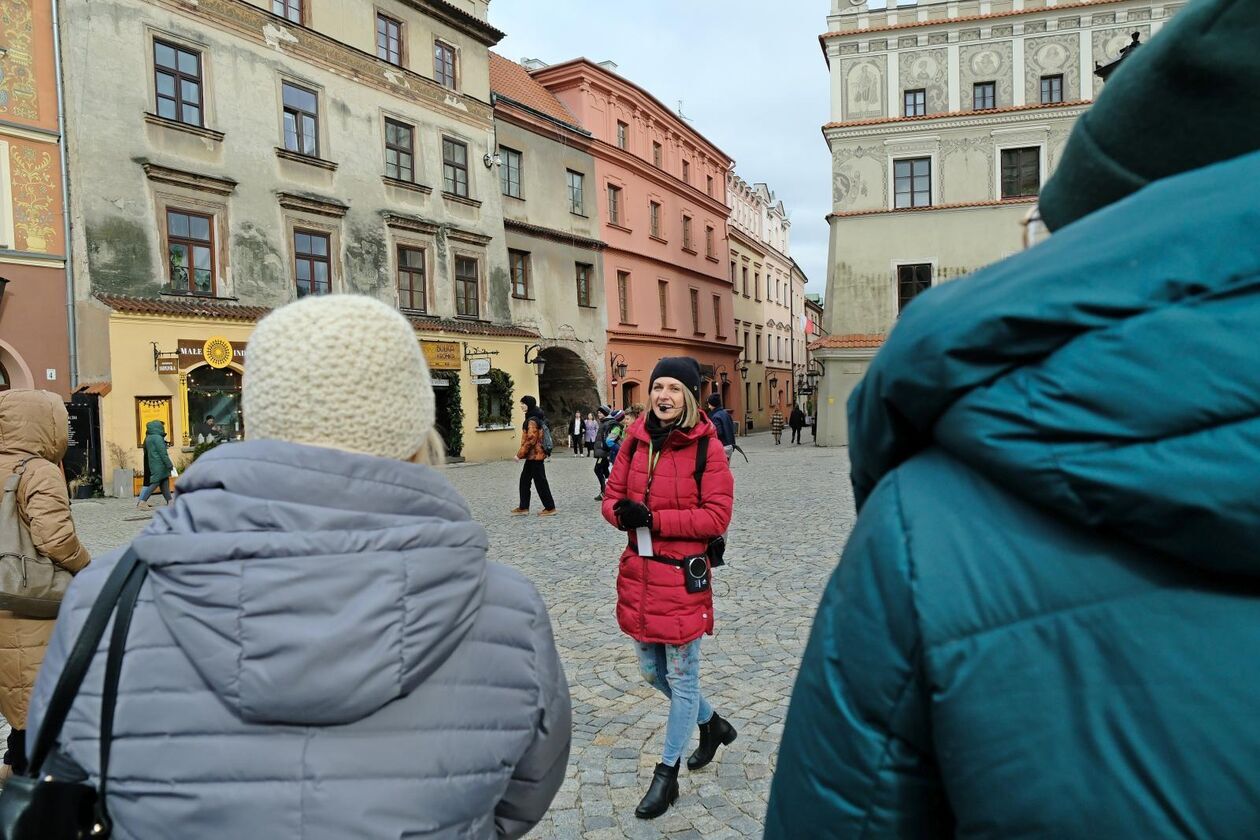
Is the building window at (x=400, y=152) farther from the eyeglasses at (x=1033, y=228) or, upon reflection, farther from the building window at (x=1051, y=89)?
the eyeglasses at (x=1033, y=228)

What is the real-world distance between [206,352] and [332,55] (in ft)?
29.8

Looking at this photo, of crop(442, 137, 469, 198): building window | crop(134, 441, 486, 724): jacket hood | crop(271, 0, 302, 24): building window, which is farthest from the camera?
crop(442, 137, 469, 198): building window

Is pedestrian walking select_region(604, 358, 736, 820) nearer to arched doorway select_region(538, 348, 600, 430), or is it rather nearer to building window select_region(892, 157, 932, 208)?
arched doorway select_region(538, 348, 600, 430)

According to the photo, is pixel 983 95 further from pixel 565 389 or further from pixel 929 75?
pixel 565 389

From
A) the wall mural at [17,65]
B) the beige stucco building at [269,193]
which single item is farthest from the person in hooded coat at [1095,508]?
the wall mural at [17,65]

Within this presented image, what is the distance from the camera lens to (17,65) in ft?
52.9

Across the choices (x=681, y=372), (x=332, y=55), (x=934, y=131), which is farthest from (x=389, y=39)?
(x=681, y=372)

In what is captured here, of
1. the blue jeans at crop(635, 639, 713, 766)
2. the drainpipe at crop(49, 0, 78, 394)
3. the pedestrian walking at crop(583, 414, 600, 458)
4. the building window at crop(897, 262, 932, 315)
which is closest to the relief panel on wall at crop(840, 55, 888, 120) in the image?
the building window at crop(897, 262, 932, 315)

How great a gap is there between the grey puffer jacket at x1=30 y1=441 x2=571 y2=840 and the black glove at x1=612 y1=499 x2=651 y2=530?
2.16 metres

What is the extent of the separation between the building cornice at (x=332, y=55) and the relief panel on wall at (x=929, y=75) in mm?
14291

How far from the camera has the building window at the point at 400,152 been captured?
23312 mm

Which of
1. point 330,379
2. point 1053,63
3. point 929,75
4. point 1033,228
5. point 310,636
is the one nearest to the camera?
point 1033,228

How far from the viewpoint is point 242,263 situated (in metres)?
19.3

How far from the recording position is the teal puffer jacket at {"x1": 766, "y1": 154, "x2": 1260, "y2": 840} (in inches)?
26.7
